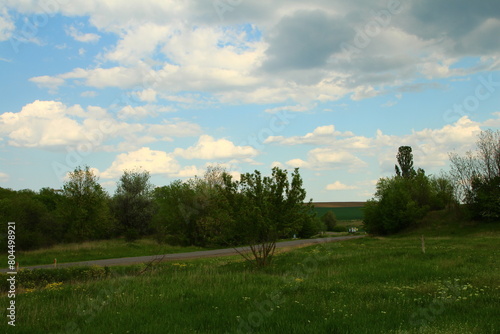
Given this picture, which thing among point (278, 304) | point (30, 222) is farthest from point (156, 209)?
point (278, 304)

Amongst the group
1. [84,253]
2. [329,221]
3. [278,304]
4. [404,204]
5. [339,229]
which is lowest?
[339,229]

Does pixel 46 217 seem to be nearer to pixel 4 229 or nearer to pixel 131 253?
pixel 4 229

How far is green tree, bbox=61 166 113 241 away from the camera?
133 ft

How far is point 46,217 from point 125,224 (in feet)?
34.0

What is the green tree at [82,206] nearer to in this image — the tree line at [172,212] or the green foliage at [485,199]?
the tree line at [172,212]

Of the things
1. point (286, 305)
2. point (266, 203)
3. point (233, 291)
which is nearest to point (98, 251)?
point (266, 203)

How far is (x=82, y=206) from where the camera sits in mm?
40938

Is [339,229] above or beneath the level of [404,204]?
beneath

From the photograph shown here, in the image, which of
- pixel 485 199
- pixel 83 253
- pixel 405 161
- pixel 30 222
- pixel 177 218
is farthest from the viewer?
pixel 405 161

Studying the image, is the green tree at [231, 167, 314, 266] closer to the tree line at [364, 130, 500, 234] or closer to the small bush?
the tree line at [364, 130, 500, 234]

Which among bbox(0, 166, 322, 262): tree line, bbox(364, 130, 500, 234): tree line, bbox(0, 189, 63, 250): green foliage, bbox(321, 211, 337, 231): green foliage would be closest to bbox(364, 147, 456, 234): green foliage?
bbox(364, 130, 500, 234): tree line

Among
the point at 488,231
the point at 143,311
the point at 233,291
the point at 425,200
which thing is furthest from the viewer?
the point at 425,200

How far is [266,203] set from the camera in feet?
57.5

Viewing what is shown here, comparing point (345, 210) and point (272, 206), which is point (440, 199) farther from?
point (345, 210)
